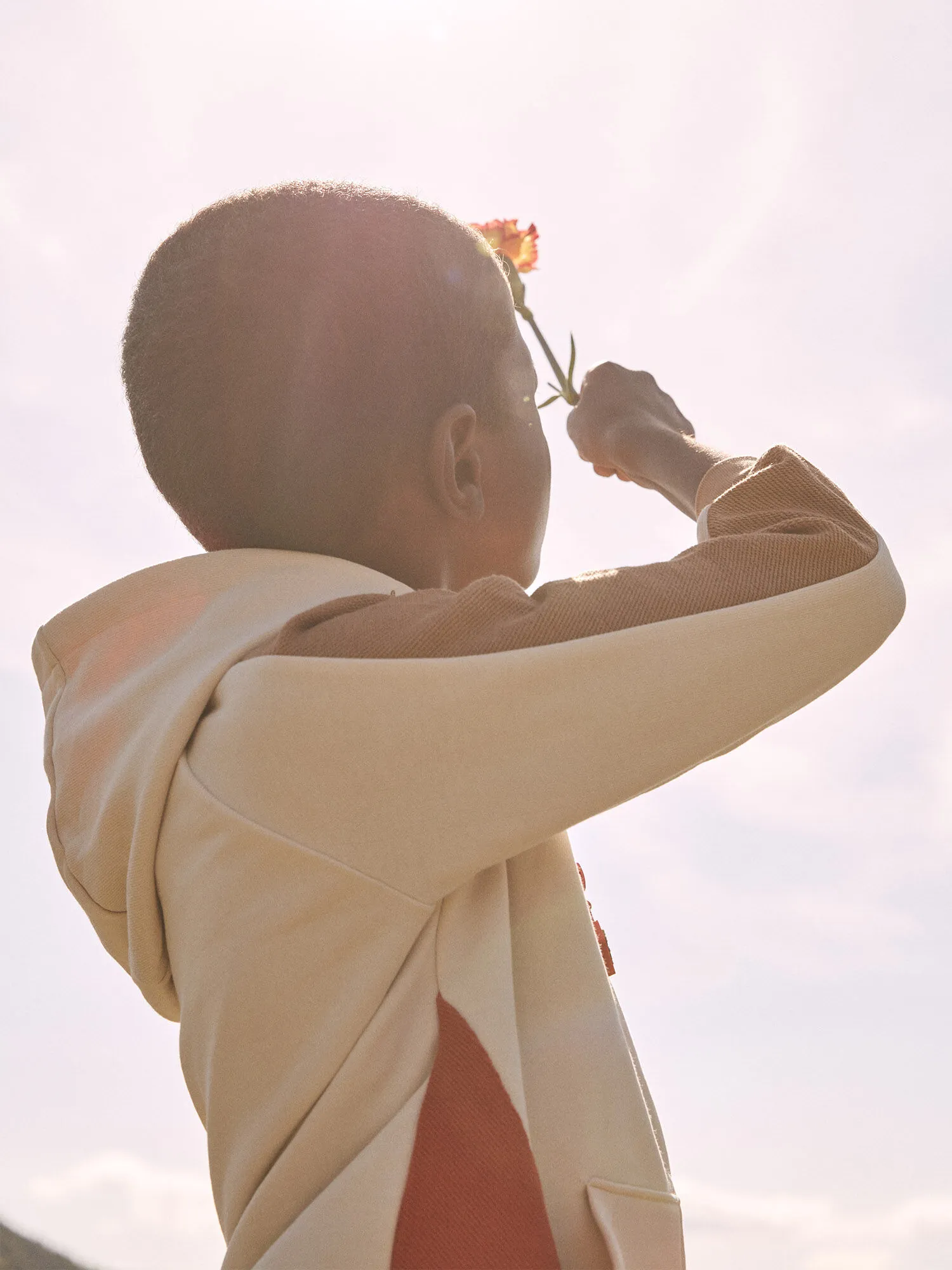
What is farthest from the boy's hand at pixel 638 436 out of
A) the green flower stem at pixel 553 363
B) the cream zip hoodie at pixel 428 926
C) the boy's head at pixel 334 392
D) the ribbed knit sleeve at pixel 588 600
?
the cream zip hoodie at pixel 428 926

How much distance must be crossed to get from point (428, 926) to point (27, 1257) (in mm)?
2774

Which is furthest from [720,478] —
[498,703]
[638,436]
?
[498,703]

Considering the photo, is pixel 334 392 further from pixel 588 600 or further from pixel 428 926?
pixel 428 926

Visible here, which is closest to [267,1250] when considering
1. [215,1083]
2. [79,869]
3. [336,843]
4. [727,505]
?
[215,1083]

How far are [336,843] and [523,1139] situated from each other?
1.05ft

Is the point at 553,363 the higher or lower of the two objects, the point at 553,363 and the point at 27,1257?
the higher

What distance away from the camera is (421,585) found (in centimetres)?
155

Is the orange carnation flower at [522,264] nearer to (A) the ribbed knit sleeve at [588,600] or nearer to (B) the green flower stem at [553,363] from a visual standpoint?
(B) the green flower stem at [553,363]

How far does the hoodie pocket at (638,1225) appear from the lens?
1.04 metres

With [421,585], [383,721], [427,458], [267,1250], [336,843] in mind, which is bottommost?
[267,1250]

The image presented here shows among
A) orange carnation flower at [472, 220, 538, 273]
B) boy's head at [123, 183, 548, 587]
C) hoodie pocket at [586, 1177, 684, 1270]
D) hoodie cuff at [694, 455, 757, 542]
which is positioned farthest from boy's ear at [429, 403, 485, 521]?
hoodie pocket at [586, 1177, 684, 1270]

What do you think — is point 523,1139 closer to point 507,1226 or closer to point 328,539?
point 507,1226

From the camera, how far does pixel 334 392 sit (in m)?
1.49

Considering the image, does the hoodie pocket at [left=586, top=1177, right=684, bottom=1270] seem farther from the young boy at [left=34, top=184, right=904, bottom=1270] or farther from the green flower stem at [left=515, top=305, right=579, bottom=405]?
the green flower stem at [left=515, top=305, right=579, bottom=405]
